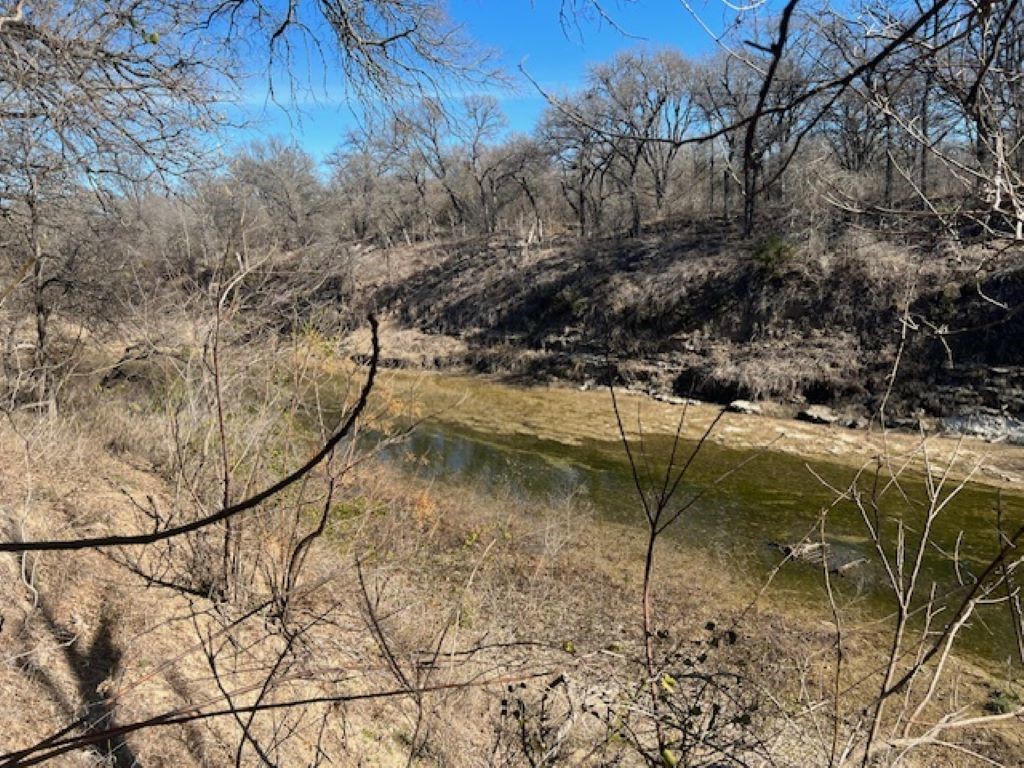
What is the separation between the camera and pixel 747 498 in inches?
440

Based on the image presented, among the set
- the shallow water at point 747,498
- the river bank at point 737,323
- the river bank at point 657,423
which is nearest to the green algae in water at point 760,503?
the shallow water at point 747,498

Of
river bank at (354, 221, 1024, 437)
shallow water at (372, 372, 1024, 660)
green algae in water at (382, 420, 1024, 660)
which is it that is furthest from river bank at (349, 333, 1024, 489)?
river bank at (354, 221, 1024, 437)

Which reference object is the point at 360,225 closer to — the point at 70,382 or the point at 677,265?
the point at 677,265

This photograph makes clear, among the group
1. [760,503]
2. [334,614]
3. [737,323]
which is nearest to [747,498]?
[760,503]

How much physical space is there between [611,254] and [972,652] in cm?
2290

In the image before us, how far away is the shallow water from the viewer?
27.0ft

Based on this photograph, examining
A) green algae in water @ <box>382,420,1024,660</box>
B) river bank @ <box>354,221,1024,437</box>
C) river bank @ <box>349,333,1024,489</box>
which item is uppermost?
river bank @ <box>354,221,1024,437</box>

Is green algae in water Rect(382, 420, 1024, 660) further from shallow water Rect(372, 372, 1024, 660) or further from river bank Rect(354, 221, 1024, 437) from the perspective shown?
river bank Rect(354, 221, 1024, 437)

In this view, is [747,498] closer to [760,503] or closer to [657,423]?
[760,503]

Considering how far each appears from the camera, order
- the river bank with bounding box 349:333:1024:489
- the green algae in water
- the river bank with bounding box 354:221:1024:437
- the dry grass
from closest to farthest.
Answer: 1. the dry grass
2. the green algae in water
3. the river bank with bounding box 349:333:1024:489
4. the river bank with bounding box 354:221:1024:437

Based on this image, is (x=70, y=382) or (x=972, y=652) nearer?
(x=972, y=652)

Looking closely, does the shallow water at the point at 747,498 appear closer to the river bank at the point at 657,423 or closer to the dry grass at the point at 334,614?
the river bank at the point at 657,423

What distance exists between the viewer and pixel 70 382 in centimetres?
1194

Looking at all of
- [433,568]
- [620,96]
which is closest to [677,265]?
[620,96]
